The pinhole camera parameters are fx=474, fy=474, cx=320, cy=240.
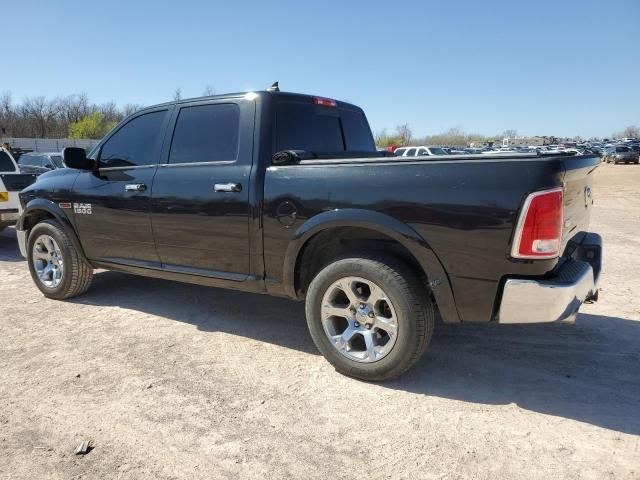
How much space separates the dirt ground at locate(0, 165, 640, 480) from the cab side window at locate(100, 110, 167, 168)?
4.91ft

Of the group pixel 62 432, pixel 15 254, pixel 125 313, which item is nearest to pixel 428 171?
pixel 62 432

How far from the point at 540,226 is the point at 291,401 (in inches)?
71.6

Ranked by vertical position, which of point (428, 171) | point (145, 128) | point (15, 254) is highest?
point (145, 128)

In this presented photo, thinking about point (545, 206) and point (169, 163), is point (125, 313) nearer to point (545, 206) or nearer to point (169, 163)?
point (169, 163)

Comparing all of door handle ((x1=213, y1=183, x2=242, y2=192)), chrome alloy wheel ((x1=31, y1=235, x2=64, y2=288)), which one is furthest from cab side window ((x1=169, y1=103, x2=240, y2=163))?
chrome alloy wheel ((x1=31, y1=235, x2=64, y2=288))

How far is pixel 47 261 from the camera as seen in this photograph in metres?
5.15

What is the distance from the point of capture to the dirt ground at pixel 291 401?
7.93 feet

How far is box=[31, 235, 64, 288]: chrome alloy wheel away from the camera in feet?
16.5

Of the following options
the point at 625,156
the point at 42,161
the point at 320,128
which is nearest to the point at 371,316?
the point at 320,128

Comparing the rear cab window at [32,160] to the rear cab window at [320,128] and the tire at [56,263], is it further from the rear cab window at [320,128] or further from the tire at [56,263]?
the rear cab window at [320,128]

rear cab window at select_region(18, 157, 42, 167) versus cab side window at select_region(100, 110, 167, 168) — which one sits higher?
cab side window at select_region(100, 110, 167, 168)

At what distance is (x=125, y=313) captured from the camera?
4.69 meters

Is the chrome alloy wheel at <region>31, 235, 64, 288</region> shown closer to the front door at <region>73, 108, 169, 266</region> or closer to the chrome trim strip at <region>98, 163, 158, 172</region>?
the front door at <region>73, 108, 169, 266</region>

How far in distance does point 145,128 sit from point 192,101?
62 cm
